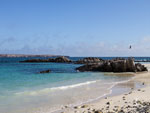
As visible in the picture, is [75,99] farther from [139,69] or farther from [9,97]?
[139,69]

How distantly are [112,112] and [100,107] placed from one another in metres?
1.32

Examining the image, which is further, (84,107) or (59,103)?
(59,103)

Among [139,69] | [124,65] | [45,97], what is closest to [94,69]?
[124,65]

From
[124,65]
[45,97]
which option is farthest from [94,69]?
[45,97]

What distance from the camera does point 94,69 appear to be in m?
40.5

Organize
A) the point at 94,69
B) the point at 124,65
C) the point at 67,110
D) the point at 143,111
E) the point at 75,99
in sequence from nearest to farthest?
the point at 143,111 < the point at 67,110 < the point at 75,99 < the point at 124,65 < the point at 94,69

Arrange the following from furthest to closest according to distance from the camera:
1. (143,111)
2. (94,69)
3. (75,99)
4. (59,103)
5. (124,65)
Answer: (94,69), (124,65), (75,99), (59,103), (143,111)

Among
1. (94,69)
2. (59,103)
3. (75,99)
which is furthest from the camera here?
(94,69)

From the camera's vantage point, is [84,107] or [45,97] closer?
[84,107]

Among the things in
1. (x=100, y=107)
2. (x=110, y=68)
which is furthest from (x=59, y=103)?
(x=110, y=68)

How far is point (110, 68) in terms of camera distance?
38531 millimetres

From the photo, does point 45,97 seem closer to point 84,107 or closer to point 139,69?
point 84,107

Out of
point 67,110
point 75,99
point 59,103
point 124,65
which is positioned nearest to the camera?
point 67,110

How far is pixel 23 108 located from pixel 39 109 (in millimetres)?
902
